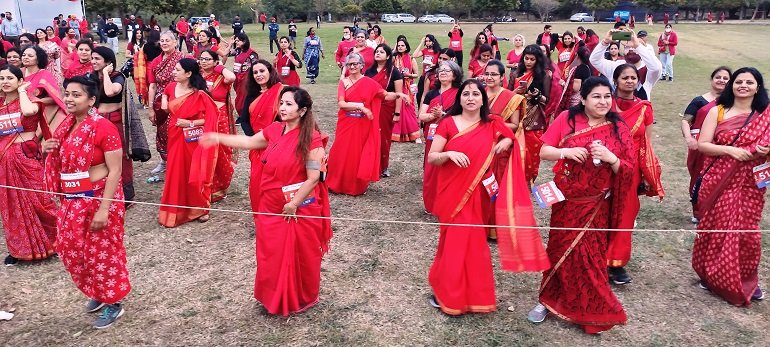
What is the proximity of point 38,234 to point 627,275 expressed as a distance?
15.7ft

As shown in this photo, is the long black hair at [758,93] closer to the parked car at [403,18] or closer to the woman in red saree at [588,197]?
the woman in red saree at [588,197]

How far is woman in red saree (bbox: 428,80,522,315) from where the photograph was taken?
372 centimetres

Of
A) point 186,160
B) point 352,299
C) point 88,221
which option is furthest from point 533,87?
point 88,221

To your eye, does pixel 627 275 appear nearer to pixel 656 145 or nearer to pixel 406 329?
pixel 406 329

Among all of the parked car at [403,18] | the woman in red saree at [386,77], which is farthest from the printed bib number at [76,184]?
the parked car at [403,18]

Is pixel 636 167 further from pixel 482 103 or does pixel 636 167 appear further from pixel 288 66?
pixel 288 66

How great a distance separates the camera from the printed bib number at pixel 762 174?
394 cm

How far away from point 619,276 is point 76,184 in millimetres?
3891

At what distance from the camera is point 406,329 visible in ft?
12.6

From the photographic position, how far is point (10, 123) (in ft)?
15.1

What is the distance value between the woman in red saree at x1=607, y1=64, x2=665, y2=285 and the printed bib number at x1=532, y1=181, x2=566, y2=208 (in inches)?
34.1

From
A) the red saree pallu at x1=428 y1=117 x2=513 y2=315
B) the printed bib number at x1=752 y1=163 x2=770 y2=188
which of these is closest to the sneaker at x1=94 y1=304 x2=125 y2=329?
the red saree pallu at x1=428 y1=117 x2=513 y2=315

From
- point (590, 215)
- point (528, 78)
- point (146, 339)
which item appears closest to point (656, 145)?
point (528, 78)

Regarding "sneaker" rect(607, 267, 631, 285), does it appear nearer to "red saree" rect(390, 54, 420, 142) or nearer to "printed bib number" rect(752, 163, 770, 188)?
"printed bib number" rect(752, 163, 770, 188)
